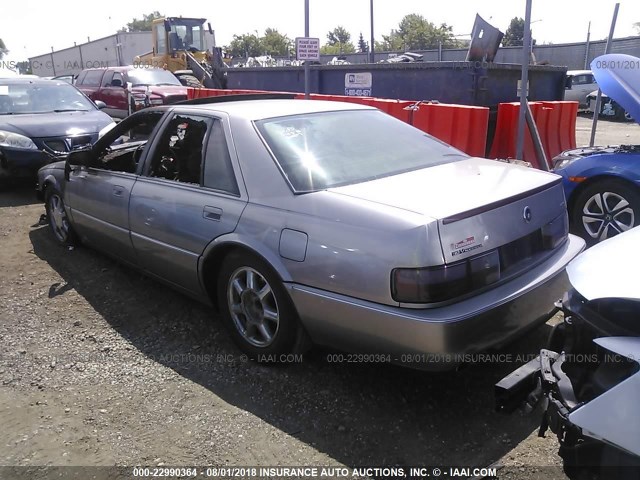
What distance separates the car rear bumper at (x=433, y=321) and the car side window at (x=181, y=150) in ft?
4.29

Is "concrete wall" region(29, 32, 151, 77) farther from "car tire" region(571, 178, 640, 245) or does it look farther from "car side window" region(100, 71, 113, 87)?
"car tire" region(571, 178, 640, 245)

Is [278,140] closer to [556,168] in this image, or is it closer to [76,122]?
[556,168]

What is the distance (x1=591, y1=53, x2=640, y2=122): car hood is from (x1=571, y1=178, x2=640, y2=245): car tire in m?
0.66

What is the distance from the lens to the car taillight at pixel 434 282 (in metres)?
2.48

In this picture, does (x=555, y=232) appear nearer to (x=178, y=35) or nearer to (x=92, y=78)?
(x=92, y=78)

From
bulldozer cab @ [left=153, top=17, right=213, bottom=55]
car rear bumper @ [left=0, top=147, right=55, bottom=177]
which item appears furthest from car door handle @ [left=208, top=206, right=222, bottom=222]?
bulldozer cab @ [left=153, top=17, right=213, bottom=55]

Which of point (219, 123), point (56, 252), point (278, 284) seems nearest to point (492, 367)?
point (278, 284)

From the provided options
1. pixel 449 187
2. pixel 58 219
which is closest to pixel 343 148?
pixel 449 187

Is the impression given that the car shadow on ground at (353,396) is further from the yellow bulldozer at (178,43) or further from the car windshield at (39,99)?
the yellow bulldozer at (178,43)

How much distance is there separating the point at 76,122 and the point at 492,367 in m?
7.25

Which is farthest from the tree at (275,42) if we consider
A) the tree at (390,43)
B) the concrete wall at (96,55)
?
the concrete wall at (96,55)

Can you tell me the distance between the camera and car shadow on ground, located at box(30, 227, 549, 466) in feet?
8.61

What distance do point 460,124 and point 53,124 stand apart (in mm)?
5759

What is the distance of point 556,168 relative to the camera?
18.0ft
